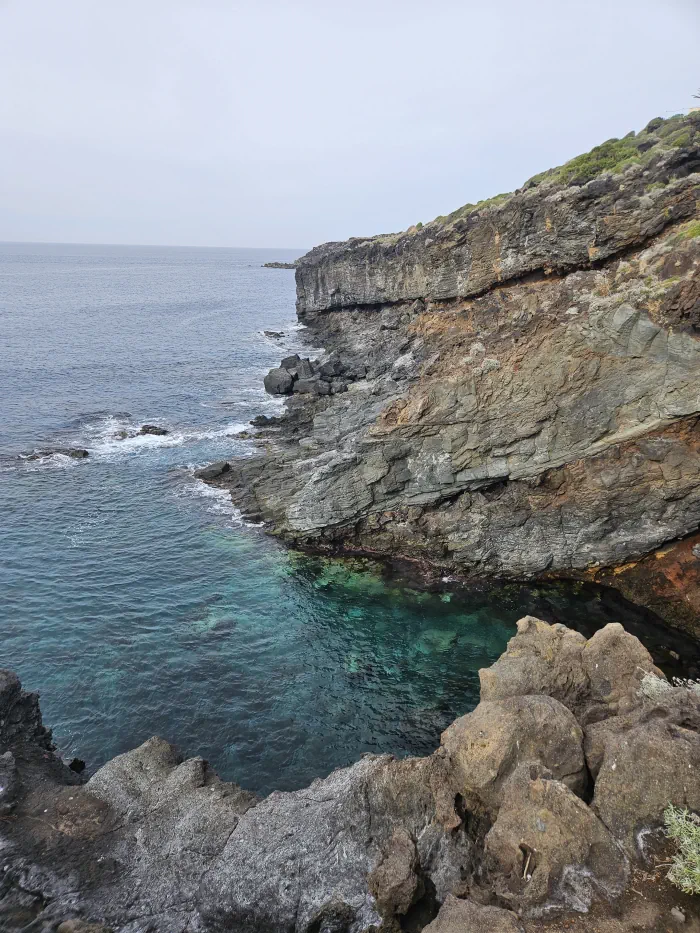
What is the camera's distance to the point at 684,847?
1157cm

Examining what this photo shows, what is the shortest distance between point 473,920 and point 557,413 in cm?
2651

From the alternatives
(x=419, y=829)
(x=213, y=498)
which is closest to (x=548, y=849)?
(x=419, y=829)

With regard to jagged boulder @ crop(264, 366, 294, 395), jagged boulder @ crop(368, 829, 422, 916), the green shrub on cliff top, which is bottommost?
jagged boulder @ crop(368, 829, 422, 916)

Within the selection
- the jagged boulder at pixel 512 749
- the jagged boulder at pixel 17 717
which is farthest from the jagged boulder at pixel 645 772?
the jagged boulder at pixel 17 717

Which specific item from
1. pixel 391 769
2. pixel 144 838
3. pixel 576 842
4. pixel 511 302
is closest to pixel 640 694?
pixel 576 842

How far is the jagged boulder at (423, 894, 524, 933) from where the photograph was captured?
1146 centimetres

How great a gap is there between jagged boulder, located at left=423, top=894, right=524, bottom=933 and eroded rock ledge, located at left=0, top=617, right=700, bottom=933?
3cm

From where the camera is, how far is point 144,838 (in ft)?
57.1

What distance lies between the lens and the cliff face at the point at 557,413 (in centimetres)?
2977

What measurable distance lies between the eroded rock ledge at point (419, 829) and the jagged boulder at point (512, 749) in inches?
1.6

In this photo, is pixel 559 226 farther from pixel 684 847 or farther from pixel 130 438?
pixel 130 438

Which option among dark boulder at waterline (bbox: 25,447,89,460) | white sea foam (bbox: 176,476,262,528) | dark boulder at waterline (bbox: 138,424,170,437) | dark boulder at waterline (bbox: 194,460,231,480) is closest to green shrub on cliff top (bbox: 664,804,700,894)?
white sea foam (bbox: 176,476,262,528)

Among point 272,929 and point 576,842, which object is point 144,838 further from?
point 576,842

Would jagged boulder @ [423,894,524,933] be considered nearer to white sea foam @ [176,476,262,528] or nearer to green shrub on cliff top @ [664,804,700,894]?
green shrub on cliff top @ [664,804,700,894]
